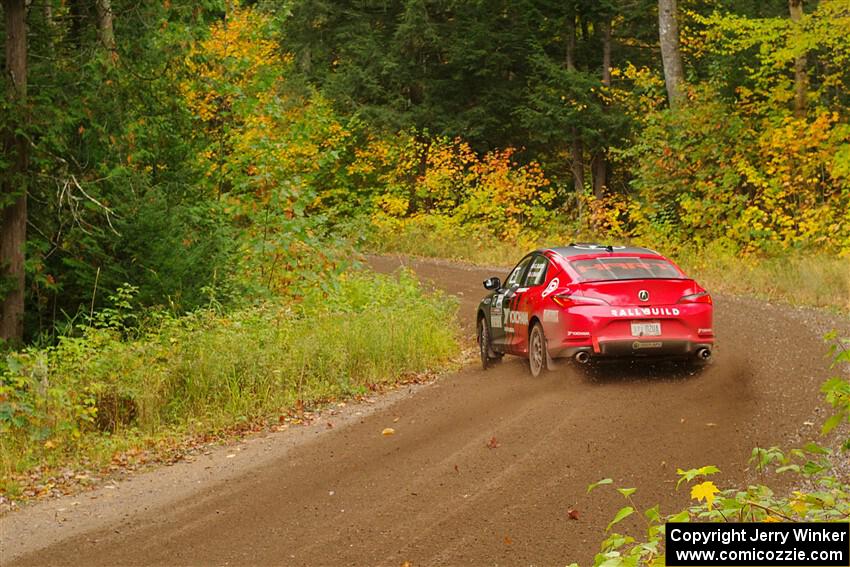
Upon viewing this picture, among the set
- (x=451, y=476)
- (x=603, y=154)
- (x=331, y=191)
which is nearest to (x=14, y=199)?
(x=451, y=476)

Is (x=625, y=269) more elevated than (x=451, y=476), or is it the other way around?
(x=625, y=269)

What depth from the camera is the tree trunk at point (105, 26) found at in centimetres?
1714

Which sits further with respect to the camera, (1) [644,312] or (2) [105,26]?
(2) [105,26]

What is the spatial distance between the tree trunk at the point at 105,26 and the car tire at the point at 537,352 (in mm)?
8342

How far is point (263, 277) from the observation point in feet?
63.3

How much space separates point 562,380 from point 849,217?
508 inches

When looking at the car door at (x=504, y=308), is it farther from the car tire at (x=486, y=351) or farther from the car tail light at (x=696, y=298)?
the car tail light at (x=696, y=298)

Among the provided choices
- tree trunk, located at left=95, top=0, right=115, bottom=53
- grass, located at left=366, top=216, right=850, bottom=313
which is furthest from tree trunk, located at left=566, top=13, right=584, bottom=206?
tree trunk, located at left=95, top=0, right=115, bottom=53

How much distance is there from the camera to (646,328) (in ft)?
41.9

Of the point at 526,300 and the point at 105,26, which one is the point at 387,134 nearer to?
the point at 105,26

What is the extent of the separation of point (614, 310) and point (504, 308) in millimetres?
2696

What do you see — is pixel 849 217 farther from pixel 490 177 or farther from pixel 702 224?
pixel 490 177

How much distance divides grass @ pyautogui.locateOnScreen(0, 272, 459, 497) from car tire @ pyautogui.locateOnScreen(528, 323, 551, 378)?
7.24ft

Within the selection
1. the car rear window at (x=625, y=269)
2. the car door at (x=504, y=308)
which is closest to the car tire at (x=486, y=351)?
the car door at (x=504, y=308)
